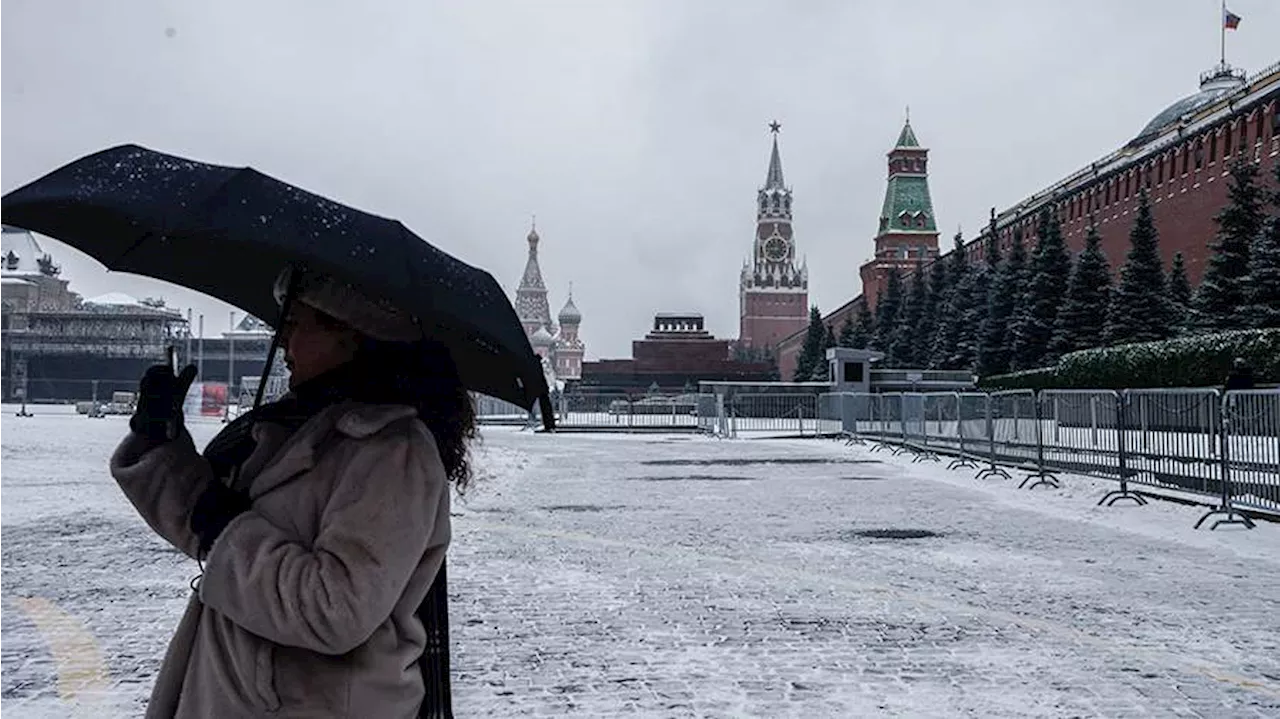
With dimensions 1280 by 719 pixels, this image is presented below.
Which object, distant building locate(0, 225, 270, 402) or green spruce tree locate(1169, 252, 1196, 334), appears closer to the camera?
green spruce tree locate(1169, 252, 1196, 334)

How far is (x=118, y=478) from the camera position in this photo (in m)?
2.27

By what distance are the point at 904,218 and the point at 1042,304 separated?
66.9 m

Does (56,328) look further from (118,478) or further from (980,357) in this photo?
(118,478)

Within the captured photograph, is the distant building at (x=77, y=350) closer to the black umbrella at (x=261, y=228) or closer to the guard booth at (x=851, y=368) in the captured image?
the guard booth at (x=851, y=368)

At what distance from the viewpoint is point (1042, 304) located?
4694cm

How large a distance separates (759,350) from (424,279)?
146636mm

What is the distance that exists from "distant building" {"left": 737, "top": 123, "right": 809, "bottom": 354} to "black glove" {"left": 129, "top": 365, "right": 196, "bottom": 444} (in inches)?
5831

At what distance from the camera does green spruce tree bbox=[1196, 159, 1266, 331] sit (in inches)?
1308

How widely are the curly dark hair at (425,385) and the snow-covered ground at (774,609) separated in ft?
8.84

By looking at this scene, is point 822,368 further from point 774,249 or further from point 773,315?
point 774,249

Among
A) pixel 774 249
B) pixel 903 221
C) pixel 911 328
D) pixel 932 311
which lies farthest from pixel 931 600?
pixel 774 249

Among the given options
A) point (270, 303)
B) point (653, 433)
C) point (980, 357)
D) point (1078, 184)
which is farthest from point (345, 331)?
point (1078, 184)

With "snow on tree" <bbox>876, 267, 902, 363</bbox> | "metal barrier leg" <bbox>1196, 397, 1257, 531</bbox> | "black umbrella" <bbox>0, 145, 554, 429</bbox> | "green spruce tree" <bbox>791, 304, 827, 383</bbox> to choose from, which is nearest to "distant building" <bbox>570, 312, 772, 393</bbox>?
"green spruce tree" <bbox>791, 304, 827, 383</bbox>

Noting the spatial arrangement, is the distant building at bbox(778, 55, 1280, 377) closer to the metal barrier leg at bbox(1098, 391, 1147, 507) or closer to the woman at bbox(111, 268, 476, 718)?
the metal barrier leg at bbox(1098, 391, 1147, 507)
